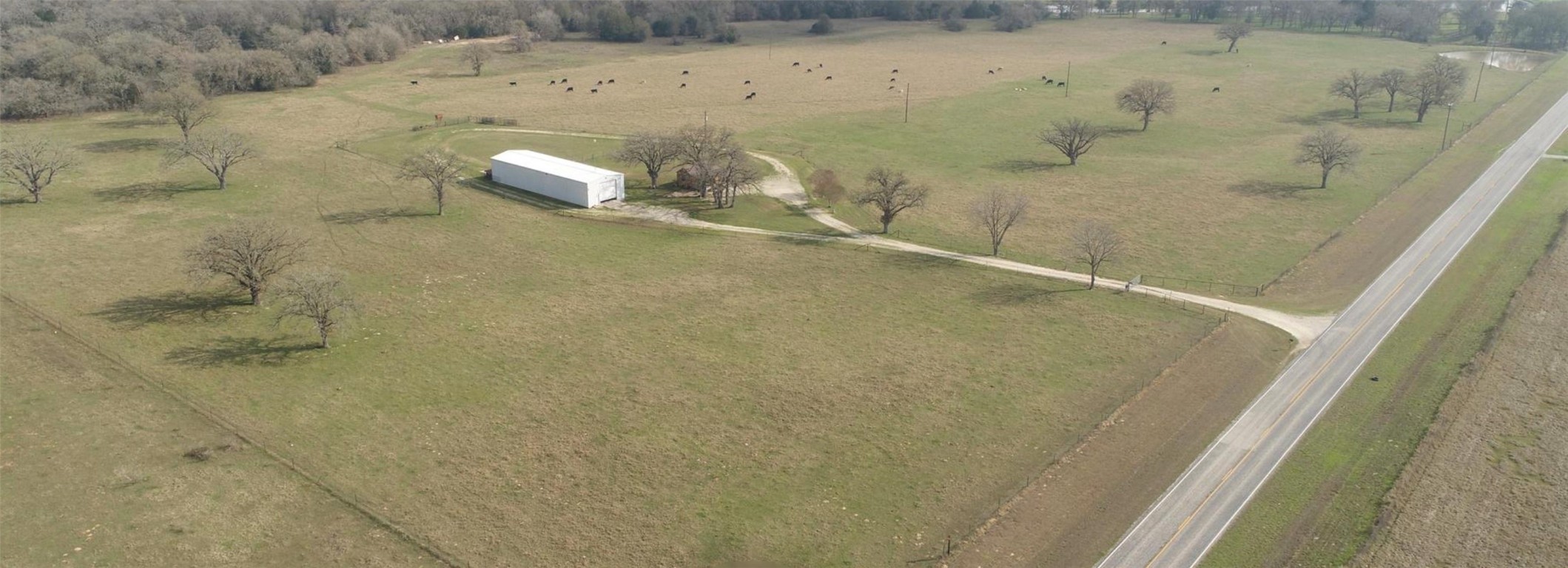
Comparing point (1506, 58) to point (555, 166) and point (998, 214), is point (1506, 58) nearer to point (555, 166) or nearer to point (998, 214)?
point (998, 214)

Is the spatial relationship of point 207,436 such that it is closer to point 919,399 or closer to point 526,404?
point 526,404

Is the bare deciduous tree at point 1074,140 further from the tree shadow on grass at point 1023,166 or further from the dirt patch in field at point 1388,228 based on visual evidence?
the dirt patch in field at point 1388,228

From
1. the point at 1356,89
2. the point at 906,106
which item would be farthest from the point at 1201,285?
the point at 1356,89

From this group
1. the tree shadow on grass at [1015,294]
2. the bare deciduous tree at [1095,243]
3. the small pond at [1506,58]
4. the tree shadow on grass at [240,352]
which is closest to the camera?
the tree shadow on grass at [240,352]

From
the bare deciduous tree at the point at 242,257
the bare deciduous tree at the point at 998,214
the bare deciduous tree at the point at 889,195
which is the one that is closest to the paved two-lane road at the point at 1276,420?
the bare deciduous tree at the point at 998,214

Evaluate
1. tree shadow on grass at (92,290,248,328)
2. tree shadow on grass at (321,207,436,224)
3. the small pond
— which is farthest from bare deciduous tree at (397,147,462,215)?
the small pond

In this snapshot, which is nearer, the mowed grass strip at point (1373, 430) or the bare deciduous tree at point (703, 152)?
the mowed grass strip at point (1373, 430)

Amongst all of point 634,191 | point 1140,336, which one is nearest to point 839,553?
point 1140,336
